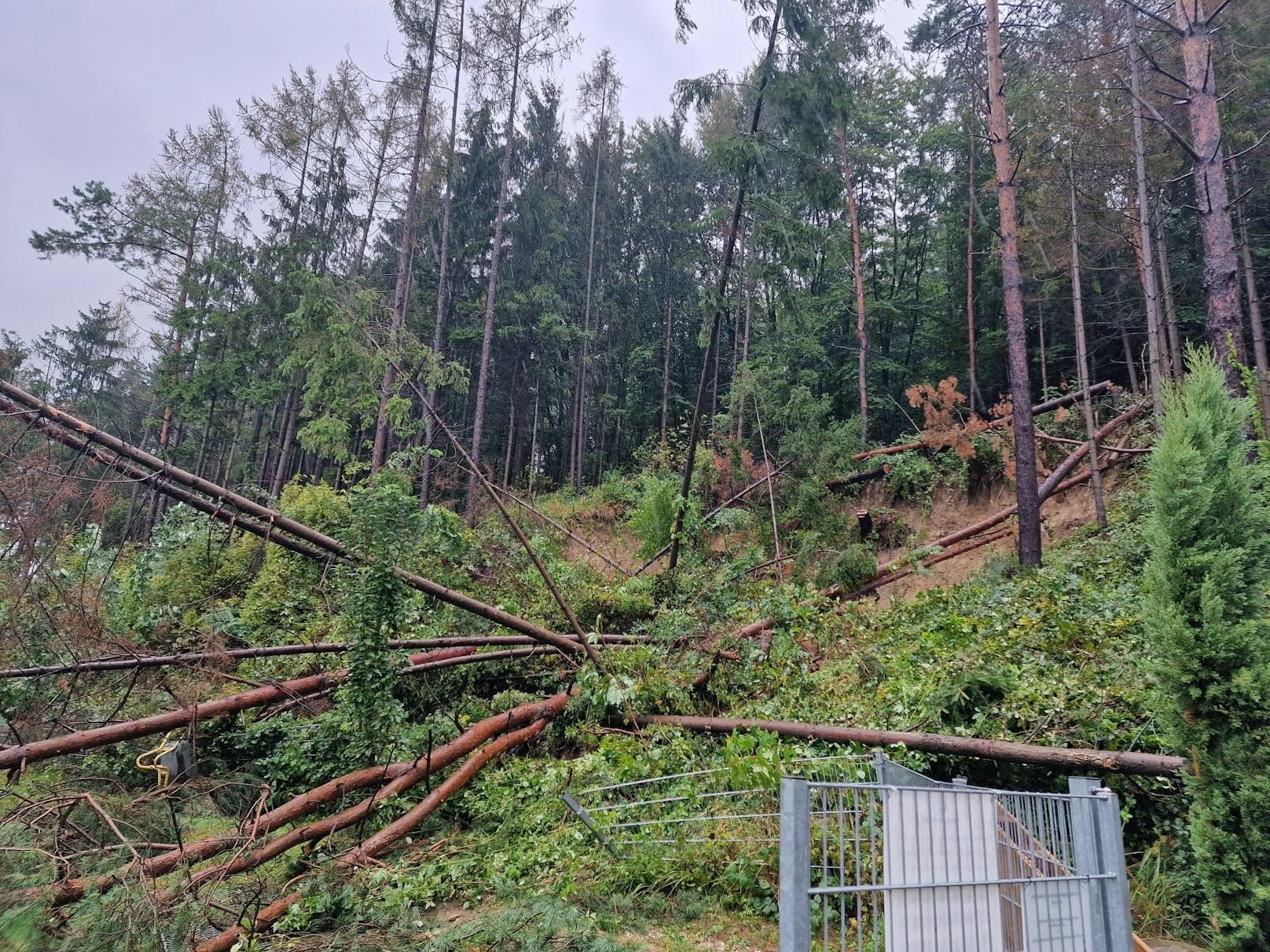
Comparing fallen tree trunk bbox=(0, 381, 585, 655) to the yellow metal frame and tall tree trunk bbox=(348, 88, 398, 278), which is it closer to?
the yellow metal frame

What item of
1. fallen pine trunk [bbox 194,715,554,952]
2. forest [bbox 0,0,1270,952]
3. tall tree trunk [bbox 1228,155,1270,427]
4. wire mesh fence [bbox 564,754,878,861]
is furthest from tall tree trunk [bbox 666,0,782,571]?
tall tree trunk [bbox 1228,155,1270,427]

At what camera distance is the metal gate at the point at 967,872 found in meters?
2.07

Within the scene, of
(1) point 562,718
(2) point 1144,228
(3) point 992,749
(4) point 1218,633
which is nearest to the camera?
(4) point 1218,633

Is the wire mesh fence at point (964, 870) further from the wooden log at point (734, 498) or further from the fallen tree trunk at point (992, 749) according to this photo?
the wooden log at point (734, 498)

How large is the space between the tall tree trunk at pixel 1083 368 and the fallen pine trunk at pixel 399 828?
369 inches

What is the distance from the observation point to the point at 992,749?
4.43 metres

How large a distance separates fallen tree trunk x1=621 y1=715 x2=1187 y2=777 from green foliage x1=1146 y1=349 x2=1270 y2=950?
0.29 m

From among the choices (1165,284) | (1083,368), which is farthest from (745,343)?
(1083,368)

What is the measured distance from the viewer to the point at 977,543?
11.7 meters

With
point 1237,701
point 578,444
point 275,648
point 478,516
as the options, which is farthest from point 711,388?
point 1237,701

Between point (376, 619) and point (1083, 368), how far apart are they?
12.0 metres

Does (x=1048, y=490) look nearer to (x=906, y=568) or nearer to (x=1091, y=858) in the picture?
(x=906, y=568)

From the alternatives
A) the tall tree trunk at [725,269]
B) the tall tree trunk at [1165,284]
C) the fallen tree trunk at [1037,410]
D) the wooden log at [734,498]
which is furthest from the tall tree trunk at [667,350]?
the tall tree trunk at [1165,284]

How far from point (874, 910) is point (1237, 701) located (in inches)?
114
